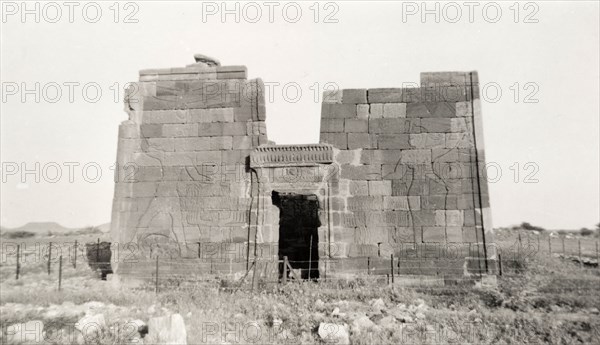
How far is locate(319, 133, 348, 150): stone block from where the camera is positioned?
10.5 metres

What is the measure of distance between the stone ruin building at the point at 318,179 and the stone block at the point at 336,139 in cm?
2

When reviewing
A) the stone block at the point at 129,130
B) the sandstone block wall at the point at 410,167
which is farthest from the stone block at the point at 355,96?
the stone block at the point at 129,130

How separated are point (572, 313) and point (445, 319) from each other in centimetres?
242

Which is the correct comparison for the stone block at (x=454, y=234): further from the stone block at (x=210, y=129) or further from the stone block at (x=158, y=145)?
the stone block at (x=158, y=145)

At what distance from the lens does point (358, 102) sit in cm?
1067

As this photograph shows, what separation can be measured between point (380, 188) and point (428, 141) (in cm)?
160

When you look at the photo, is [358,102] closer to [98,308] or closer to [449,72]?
A: [449,72]

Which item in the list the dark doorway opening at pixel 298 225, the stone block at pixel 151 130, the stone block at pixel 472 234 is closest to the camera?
the stone block at pixel 472 234

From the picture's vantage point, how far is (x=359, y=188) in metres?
10.4

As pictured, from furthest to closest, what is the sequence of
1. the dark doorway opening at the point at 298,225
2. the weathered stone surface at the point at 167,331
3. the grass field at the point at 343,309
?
the dark doorway opening at the point at 298,225 → the grass field at the point at 343,309 → the weathered stone surface at the point at 167,331

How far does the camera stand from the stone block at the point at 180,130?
10922 mm

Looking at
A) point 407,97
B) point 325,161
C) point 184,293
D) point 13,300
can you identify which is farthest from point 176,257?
point 407,97

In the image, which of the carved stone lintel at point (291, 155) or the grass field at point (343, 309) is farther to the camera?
the carved stone lintel at point (291, 155)

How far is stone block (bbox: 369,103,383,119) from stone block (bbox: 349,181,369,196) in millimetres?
1622
